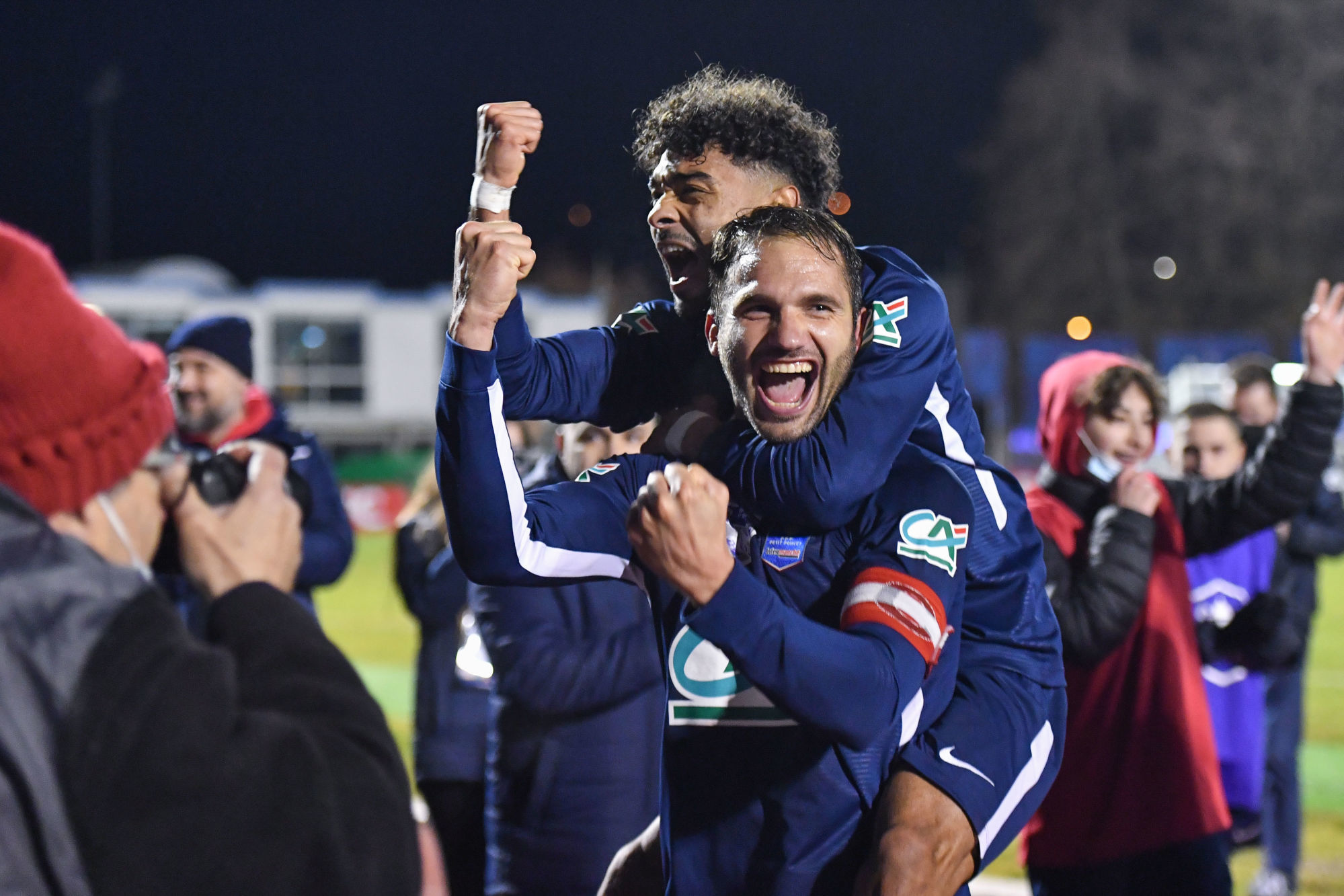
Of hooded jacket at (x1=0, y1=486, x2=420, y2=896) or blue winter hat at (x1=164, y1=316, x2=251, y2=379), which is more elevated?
blue winter hat at (x1=164, y1=316, x2=251, y2=379)

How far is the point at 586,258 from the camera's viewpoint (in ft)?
216

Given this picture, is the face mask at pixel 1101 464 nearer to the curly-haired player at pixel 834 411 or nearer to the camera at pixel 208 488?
the curly-haired player at pixel 834 411

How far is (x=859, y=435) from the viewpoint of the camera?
8.18 feet

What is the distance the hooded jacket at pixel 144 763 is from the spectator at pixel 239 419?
3.88 meters

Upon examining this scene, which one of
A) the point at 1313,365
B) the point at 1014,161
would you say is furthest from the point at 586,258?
the point at 1313,365

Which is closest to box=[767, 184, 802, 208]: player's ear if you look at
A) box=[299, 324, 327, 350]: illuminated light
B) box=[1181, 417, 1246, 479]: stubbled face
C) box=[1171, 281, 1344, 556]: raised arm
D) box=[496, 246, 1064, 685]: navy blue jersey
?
box=[496, 246, 1064, 685]: navy blue jersey

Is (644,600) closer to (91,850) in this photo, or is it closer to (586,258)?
(91,850)

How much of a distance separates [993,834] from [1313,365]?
8.78 feet

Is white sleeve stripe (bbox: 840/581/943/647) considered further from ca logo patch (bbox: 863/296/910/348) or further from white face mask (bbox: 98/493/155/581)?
white face mask (bbox: 98/493/155/581)

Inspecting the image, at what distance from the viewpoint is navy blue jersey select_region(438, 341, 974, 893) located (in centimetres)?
241

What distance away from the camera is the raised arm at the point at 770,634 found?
2.09 m

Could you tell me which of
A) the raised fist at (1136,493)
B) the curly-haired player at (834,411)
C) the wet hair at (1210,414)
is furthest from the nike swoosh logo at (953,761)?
the wet hair at (1210,414)

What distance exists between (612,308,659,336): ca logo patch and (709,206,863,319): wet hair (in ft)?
1.50

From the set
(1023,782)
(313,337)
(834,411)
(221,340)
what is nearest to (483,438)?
(834,411)
